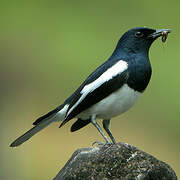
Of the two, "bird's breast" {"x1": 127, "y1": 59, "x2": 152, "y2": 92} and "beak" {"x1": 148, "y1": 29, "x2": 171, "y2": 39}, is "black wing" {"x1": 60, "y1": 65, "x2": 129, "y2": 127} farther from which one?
"beak" {"x1": 148, "y1": 29, "x2": 171, "y2": 39}

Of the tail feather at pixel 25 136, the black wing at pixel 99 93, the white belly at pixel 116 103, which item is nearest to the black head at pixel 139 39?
the black wing at pixel 99 93

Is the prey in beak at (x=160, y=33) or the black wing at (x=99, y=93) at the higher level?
the prey in beak at (x=160, y=33)

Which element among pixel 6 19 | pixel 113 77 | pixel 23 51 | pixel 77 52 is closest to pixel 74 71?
pixel 77 52

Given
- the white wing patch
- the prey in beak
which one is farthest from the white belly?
the prey in beak

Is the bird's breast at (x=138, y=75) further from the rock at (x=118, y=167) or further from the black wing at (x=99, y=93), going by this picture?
the rock at (x=118, y=167)

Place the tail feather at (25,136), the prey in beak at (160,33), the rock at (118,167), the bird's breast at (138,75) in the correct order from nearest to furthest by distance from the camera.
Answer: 1. the rock at (118,167)
2. the bird's breast at (138,75)
3. the prey in beak at (160,33)
4. the tail feather at (25,136)

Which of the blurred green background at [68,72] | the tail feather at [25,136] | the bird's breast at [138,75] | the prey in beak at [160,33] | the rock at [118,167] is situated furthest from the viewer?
the blurred green background at [68,72]

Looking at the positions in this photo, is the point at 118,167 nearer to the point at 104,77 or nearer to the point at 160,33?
the point at 104,77
